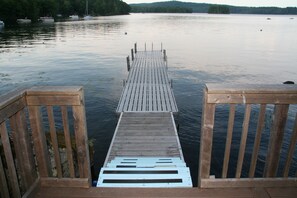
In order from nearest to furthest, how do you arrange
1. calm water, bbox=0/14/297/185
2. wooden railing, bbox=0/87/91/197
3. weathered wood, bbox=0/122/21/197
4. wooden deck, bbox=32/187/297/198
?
weathered wood, bbox=0/122/21/197
wooden railing, bbox=0/87/91/197
wooden deck, bbox=32/187/297/198
calm water, bbox=0/14/297/185

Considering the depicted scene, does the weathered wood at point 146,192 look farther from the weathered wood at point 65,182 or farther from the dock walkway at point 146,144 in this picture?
→ the dock walkway at point 146,144

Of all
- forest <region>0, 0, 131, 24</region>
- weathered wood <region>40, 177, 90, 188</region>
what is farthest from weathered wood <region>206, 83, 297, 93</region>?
forest <region>0, 0, 131, 24</region>

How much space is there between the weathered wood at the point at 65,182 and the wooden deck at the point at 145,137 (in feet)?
12.7

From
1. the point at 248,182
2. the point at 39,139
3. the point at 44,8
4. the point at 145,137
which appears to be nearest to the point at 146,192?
the point at 248,182

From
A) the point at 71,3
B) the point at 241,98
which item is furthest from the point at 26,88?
the point at 71,3

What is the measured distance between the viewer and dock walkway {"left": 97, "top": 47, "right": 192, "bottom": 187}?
4984mm

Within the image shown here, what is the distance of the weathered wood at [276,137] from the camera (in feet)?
11.8

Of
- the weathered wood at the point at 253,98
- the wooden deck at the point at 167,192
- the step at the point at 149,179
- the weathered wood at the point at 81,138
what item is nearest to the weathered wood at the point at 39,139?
the wooden deck at the point at 167,192

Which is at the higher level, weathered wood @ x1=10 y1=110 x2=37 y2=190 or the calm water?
weathered wood @ x1=10 y1=110 x2=37 y2=190

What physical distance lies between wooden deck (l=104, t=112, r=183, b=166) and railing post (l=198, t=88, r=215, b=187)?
14.4ft

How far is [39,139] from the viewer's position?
12.8ft

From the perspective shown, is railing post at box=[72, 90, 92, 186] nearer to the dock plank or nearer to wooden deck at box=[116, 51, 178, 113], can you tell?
the dock plank

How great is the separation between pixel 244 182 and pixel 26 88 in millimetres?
3724

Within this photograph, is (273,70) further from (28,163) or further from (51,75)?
(28,163)
